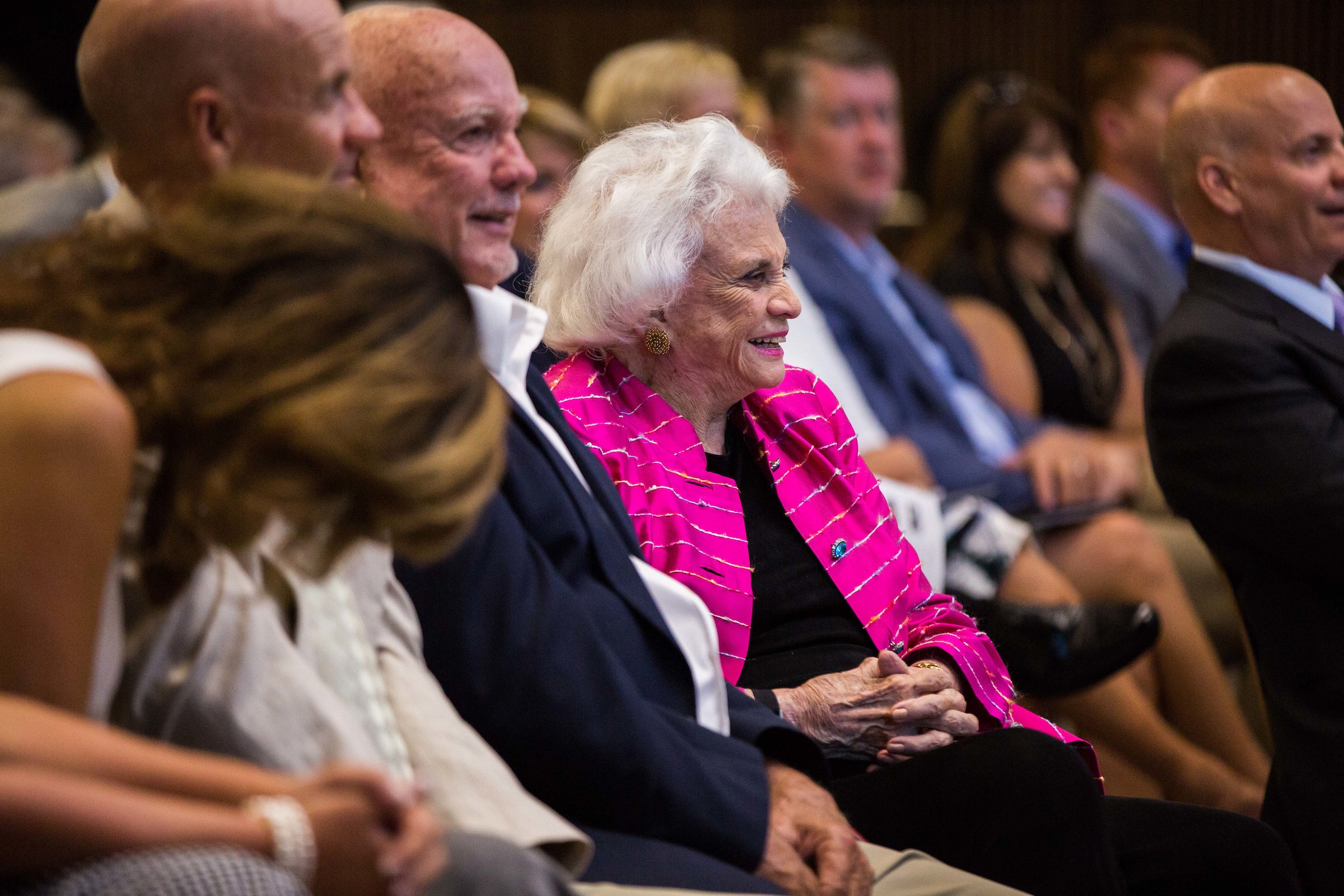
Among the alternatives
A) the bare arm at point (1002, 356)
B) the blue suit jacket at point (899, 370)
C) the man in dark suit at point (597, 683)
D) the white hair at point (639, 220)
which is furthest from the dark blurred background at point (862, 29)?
the man in dark suit at point (597, 683)

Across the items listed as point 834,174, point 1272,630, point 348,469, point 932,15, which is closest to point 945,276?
point 834,174

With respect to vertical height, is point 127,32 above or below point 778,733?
above

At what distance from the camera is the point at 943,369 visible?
13.3 ft

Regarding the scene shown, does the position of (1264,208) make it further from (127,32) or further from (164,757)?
(164,757)

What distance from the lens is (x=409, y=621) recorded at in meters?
1.57

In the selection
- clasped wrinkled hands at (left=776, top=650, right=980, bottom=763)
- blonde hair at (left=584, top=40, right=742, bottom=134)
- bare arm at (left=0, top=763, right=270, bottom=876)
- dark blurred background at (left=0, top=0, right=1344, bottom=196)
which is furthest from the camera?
dark blurred background at (left=0, top=0, right=1344, bottom=196)

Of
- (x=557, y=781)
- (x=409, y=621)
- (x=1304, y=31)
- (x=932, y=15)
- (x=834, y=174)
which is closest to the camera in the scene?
(x=409, y=621)

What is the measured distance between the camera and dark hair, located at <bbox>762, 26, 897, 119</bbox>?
4.46 metres

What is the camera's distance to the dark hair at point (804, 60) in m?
4.46

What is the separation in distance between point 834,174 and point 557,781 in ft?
9.58

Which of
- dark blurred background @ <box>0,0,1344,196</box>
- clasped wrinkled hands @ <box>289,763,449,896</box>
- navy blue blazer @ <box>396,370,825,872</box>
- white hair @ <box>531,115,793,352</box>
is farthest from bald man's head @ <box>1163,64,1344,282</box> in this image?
dark blurred background @ <box>0,0,1344,196</box>

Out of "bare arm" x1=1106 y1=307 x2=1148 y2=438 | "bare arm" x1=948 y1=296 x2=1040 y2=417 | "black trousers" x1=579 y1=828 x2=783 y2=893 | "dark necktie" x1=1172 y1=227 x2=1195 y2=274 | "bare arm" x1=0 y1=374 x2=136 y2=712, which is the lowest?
"bare arm" x1=1106 y1=307 x2=1148 y2=438

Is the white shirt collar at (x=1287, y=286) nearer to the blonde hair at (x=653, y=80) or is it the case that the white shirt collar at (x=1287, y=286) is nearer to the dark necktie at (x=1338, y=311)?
the dark necktie at (x=1338, y=311)

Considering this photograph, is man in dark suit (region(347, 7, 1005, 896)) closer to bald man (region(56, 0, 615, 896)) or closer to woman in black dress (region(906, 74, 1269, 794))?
bald man (region(56, 0, 615, 896))
